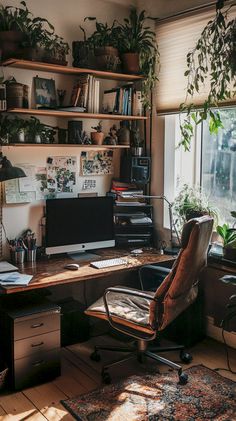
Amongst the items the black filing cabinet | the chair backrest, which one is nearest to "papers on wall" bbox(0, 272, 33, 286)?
the black filing cabinet

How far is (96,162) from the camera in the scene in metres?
3.90

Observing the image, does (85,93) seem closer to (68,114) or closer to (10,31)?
(68,114)

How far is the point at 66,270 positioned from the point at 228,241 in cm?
117

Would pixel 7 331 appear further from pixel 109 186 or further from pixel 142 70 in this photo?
pixel 142 70

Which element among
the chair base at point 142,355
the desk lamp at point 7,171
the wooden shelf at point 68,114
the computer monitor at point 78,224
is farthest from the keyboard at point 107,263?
the wooden shelf at point 68,114

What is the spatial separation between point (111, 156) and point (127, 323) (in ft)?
5.25

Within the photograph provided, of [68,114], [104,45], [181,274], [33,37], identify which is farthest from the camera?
[104,45]

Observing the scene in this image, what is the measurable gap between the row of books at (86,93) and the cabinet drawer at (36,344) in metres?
1.66

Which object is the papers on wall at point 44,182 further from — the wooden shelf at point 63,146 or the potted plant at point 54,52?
the potted plant at point 54,52

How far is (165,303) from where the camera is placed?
109 inches

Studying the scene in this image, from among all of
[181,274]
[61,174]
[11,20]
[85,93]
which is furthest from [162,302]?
[11,20]

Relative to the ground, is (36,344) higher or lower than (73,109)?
Result: lower

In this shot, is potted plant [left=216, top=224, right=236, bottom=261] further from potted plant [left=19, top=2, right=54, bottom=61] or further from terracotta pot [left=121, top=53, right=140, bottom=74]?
potted plant [left=19, top=2, right=54, bottom=61]

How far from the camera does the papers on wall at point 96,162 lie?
3.81 m
